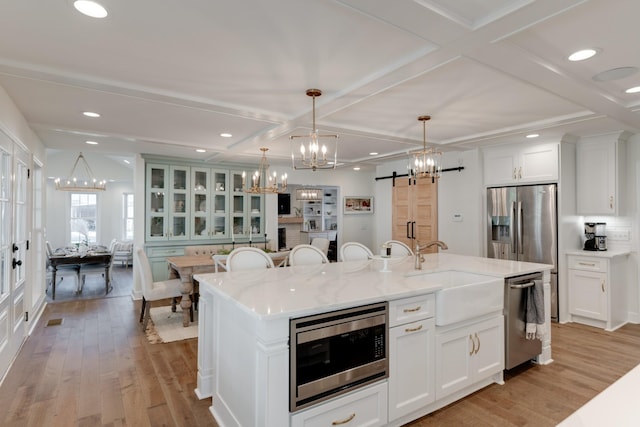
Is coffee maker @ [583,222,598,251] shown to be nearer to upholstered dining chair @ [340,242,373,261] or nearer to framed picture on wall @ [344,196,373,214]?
upholstered dining chair @ [340,242,373,261]

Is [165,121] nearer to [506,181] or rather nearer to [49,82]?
[49,82]

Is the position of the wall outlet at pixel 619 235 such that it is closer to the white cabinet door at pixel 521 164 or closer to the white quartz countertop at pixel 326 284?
the white cabinet door at pixel 521 164

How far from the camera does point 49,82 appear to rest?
8.75 ft

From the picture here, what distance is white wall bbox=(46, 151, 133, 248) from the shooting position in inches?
333

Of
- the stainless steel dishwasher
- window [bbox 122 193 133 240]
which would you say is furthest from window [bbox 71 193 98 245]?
the stainless steel dishwasher

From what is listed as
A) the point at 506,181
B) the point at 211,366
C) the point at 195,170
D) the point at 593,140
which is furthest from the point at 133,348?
the point at 593,140

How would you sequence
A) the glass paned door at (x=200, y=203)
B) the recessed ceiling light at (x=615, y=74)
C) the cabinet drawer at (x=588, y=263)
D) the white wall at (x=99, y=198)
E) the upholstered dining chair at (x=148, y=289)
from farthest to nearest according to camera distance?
the white wall at (x=99, y=198), the glass paned door at (x=200, y=203), the cabinet drawer at (x=588, y=263), the upholstered dining chair at (x=148, y=289), the recessed ceiling light at (x=615, y=74)

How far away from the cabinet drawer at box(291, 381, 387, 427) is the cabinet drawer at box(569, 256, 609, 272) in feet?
12.4

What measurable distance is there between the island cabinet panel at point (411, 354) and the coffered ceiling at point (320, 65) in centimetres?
163

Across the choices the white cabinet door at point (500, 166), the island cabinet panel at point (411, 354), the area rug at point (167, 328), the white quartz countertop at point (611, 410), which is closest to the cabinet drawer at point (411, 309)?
the island cabinet panel at point (411, 354)

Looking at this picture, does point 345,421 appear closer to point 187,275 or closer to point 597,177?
point 187,275

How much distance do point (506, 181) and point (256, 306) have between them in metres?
Result: 4.52

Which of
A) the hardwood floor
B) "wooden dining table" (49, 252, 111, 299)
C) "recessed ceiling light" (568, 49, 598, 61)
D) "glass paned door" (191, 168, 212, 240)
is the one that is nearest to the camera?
"recessed ceiling light" (568, 49, 598, 61)

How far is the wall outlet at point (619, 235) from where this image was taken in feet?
14.8
